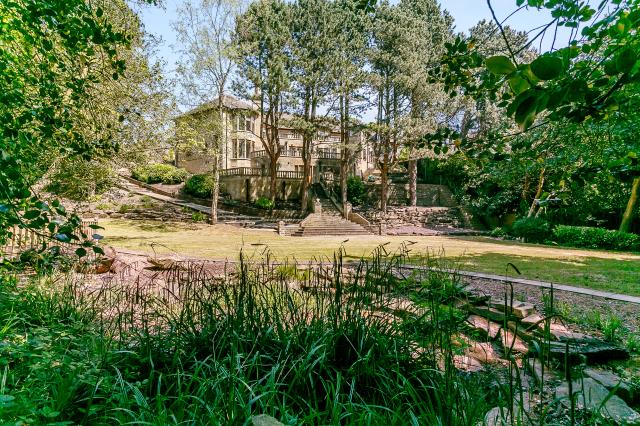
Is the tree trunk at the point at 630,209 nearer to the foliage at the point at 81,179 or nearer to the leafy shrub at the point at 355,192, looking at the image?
the leafy shrub at the point at 355,192

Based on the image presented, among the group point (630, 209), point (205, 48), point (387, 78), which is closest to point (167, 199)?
point (205, 48)

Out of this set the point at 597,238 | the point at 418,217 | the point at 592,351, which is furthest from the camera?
the point at 418,217

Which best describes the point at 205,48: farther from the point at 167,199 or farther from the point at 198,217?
the point at 167,199

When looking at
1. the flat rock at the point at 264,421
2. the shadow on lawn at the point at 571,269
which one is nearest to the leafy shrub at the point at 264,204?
the shadow on lawn at the point at 571,269

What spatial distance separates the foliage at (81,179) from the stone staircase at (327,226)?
33.6 ft

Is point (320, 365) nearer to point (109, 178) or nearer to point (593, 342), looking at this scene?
point (593, 342)

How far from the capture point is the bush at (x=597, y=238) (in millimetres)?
15680

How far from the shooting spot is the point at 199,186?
→ 30109 millimetres

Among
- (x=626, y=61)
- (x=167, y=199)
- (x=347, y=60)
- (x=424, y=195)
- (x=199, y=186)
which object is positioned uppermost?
(x=347, y=60)

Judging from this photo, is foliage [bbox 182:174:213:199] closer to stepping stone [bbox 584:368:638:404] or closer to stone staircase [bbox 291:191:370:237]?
stone staircase [bbox 291:191:370:237]

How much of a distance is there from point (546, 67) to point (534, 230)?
21.1 m

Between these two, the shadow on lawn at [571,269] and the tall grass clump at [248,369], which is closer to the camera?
the tall grass clump at [248,369]

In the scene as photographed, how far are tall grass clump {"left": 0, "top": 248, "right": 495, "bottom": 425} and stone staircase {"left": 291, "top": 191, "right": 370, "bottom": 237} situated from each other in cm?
1724

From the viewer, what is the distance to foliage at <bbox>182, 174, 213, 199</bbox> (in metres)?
29.6
